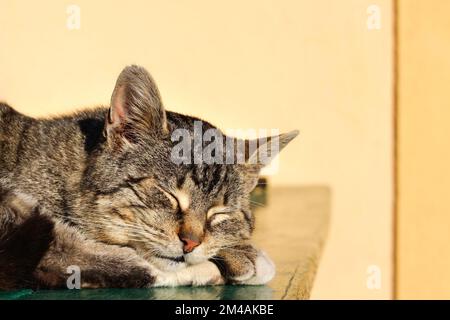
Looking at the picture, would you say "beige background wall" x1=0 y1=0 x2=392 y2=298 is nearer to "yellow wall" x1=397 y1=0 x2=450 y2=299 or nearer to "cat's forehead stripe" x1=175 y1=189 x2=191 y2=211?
"yellow wall" x1=397 y1=0 x2=450 y2=299

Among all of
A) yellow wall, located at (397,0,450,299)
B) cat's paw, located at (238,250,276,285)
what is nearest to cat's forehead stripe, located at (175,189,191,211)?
cat's paw, located at (238,250,276,285)

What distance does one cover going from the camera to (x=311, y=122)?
4.05 metres

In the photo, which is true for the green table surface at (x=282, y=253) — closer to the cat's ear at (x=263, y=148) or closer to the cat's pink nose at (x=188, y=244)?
the cat's pink nose at (x=188, y=244)

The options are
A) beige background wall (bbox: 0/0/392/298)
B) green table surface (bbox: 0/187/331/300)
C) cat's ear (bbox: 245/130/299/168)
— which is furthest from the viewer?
beige background wall (bbox: 0/0/392/298)

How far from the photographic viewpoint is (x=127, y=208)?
2.30 metres

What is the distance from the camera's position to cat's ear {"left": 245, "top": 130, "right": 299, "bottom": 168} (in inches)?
99.8

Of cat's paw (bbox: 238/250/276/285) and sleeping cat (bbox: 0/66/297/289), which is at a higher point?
sleeping cat (bbox: 0/66/297/289)

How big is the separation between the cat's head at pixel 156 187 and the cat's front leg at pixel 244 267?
0.04 m

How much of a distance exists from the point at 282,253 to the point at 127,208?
73 centimetres

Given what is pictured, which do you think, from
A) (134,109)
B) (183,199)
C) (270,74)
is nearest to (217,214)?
(183,199)

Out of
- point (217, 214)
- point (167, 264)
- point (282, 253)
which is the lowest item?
point (282, 253)

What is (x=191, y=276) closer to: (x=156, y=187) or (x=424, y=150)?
(x=156, y=187)

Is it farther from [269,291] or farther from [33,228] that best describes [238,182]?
Result: [33,228]

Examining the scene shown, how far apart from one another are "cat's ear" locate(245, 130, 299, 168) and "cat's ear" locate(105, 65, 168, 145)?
0.31 m
